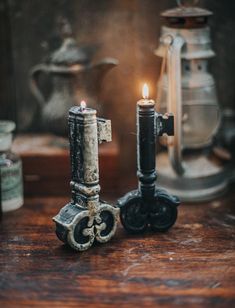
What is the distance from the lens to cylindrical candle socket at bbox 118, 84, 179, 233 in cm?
120

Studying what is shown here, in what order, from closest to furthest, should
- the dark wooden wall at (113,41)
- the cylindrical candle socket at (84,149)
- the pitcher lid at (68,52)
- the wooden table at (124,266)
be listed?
the wooden table at (124,266), the cylindrical candle socket at (84,149), the pitcher lid at (68,52), the dark wooden wall at (113,41)

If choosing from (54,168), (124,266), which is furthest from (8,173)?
(124,266)

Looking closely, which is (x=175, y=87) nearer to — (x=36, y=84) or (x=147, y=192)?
(x=147, y=192)

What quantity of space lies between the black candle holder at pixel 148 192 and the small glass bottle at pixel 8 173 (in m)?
0.28

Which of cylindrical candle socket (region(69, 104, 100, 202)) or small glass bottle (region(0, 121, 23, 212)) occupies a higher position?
cylindrical candle socket (region(69, 104, 100, 202))

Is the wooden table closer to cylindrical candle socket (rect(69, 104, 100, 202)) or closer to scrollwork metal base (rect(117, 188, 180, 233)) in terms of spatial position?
scrollwork metal base (rect(117, 188, 180, 233))

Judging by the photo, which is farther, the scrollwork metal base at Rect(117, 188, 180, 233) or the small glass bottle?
the small glass bottle

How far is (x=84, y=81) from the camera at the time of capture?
1.49m

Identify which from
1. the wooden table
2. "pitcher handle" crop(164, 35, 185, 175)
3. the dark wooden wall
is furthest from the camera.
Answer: the dark wooden wall

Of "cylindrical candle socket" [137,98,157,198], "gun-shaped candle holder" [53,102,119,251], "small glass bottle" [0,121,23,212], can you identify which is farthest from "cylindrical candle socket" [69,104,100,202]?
"small glass bottle" [0,121,23,212]

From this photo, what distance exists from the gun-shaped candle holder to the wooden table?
0.04 m

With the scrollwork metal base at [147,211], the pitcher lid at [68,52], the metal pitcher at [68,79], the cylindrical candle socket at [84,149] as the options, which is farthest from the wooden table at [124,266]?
the pitcher lid at [68,52]

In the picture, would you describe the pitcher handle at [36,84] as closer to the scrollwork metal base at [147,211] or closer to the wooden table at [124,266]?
the wooden table at [124,266]

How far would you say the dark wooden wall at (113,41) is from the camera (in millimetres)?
1552
